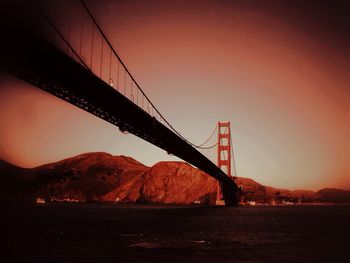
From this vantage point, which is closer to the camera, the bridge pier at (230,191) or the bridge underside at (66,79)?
the bridge underside at (66,79)

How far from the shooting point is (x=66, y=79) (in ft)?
86.1

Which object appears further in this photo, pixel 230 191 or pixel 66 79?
pixel 230 191

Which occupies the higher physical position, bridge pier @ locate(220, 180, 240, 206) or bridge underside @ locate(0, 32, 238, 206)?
bridge underside @ locate(0, 32, 238, 206)

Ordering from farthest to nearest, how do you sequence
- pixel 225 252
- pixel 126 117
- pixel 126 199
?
pixel 126 199
pixel 126 117
pixel 225 252

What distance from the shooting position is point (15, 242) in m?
26.2

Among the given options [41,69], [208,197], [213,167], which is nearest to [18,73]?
[41,69]

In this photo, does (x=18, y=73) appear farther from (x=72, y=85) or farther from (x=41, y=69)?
(x=72, y=85)

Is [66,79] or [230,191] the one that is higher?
[66,79]

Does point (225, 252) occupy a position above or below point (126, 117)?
below

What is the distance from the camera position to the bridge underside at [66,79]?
2223cm

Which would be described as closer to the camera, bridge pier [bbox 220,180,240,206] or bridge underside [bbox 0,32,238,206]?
bridge underside [bbox 0,32,238,206]

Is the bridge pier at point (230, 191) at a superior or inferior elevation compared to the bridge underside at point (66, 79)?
inferior

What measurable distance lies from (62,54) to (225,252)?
13342 millimetres

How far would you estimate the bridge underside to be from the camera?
2223cm
